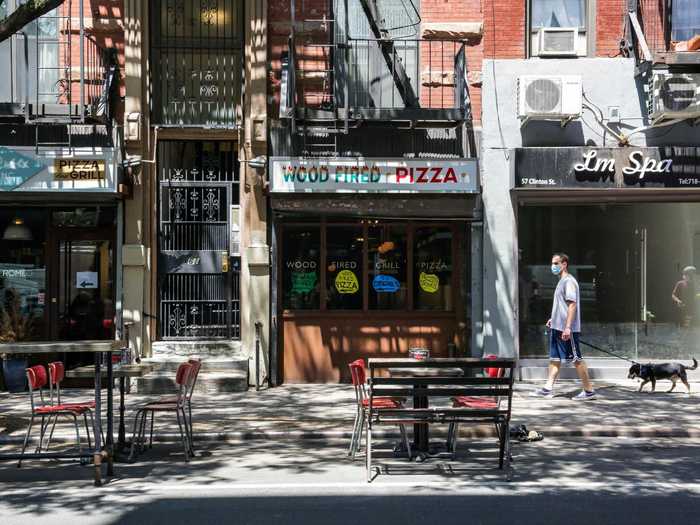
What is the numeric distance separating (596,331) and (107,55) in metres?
9.38

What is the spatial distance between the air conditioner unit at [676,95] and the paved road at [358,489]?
6.01 m

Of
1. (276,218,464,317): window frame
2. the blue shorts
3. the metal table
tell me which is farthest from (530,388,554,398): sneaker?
the metal table

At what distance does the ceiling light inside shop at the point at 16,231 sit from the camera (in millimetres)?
14016

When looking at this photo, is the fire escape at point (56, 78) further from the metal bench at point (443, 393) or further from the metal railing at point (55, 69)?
the metal bench at point (443, 393)

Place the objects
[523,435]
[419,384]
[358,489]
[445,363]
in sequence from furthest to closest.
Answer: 1. [523,435]
2. [445,363]
3. [419,384]
4. [358,489]

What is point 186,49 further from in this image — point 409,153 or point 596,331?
point 596,331

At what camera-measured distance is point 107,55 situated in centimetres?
1398

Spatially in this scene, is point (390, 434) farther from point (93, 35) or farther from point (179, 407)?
point (93, 35)

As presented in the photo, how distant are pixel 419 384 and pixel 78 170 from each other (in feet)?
25.4

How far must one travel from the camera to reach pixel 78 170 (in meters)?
13.4

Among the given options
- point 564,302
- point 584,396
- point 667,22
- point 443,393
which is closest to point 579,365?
point 584,396

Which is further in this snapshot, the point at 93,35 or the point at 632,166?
the point at 93,35

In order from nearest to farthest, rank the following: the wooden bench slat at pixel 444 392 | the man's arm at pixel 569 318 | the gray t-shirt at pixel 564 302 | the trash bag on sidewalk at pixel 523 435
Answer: the wooden bench slat at pixel 444 392, the trash bag on sidewalk at pixel 523 435, the man's arm at pixel 569 318, the gray t-shirt at pixel 564 302

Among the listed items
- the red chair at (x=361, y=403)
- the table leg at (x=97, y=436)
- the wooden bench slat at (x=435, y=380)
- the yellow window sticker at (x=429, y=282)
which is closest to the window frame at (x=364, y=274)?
the yellow window sticker at (x=429, y=282)
